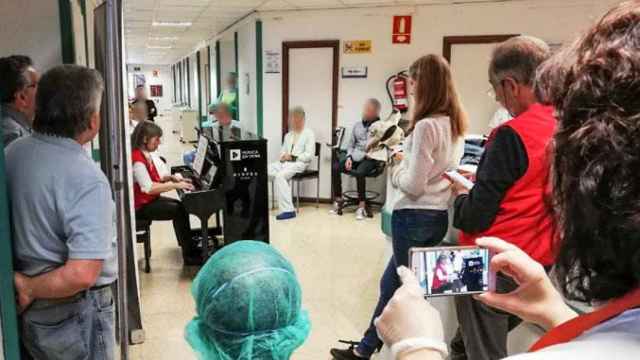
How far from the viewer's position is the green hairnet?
2.91 ft

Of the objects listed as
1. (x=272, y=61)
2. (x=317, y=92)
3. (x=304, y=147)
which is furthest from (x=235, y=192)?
(x=272, y=61)

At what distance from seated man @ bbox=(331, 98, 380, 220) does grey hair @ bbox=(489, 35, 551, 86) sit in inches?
168

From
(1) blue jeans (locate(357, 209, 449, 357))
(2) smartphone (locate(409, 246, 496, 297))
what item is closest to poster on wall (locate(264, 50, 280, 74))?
(1) blue jeans (locate(357, 209, 449, 357))

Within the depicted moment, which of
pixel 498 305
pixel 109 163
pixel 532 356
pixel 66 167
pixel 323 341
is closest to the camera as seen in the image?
pixel 532 356

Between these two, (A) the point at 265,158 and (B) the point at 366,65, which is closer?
(A) the point at 265,158

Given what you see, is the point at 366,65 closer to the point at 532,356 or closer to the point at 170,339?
the point at 170,339

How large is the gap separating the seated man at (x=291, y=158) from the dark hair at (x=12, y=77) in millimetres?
4138

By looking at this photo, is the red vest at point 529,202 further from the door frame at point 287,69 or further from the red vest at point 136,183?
the door frame at point 287,69

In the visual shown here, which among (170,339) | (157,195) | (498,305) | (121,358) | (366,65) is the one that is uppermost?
(366,65)

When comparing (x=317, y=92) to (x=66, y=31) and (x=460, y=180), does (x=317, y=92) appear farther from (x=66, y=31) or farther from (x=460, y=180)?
(x=460, y=180)

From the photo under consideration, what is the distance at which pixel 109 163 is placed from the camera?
2344 mm

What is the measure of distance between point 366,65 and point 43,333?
17.5ft

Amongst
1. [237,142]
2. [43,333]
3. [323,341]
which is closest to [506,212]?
[43,333]

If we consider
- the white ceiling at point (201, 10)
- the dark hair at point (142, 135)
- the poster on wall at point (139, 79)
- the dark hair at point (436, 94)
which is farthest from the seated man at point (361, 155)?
the poster on wall at point (139, 79)
